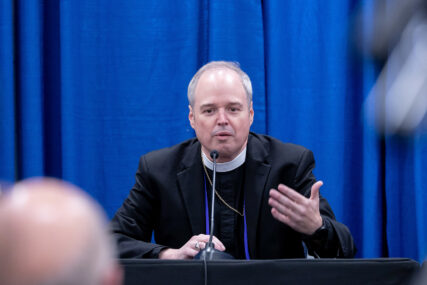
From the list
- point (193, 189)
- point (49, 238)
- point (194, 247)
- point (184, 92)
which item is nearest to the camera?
point (49, 238)

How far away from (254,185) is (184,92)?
849 mm

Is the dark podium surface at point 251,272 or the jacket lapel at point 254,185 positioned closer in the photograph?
the dark podium surface at point 251,272

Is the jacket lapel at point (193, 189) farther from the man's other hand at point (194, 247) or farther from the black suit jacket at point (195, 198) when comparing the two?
the man's other hand at point (194, 247)

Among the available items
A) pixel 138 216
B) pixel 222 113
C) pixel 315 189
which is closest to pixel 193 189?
pixel 138 216

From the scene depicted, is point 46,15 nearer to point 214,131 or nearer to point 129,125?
point 129,125

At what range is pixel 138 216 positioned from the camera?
6.82 feet

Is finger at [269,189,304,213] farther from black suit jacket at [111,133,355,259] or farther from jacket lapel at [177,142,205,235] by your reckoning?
jacket lapel at [177,142,205,235]

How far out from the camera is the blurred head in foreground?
0.38 meters

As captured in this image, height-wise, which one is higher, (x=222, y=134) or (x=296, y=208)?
(x=222, y=134)

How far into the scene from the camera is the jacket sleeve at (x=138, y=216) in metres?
1.92

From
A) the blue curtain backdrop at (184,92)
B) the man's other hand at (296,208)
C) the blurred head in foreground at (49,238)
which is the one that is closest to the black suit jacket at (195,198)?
the man's other hand at (296,208)

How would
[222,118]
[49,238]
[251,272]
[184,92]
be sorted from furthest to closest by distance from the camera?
[184,92], [222,118], [251,272], [49,238]

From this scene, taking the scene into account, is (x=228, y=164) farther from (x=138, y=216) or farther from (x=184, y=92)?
(x=184, y=92)

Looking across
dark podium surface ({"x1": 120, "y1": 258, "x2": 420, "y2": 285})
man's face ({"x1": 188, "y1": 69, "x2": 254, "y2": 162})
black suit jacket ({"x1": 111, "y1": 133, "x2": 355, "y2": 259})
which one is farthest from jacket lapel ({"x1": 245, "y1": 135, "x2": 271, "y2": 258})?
dark podium surface ({"x1": 120, "y1": 258, "x2": 420, "y2": 285})
